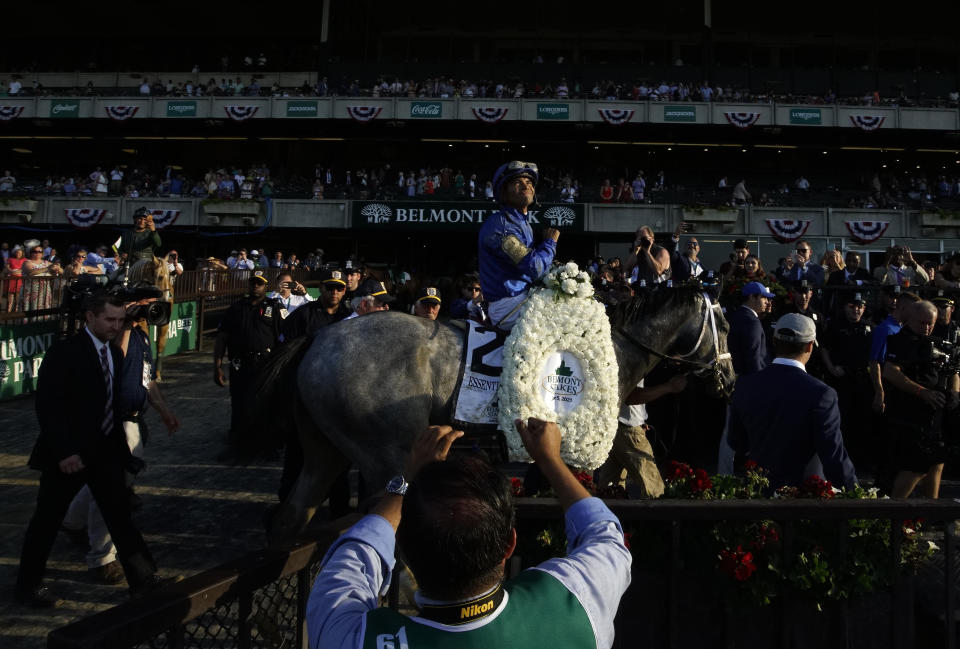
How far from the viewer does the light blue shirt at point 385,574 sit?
63.0 inches

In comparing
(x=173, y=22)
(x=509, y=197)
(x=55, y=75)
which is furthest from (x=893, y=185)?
(x=55, y=75)

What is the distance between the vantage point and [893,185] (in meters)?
36.0

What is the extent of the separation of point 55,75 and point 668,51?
35.7 m

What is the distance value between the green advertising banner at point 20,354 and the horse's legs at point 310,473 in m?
8.97

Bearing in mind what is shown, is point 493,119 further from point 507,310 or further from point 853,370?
point 507,310

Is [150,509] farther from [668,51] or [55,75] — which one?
[55,75]

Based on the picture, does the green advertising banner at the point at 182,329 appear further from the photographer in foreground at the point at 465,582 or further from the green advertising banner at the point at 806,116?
the green advertising banner at the point at 806,116

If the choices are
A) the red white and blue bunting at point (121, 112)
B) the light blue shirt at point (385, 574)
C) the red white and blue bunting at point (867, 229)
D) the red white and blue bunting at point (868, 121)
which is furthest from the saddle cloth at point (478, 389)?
the red white and blue bunting at point (121, 112)

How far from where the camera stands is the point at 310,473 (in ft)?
16.5

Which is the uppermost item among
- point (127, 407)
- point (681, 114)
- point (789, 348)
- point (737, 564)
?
point (681, 114)

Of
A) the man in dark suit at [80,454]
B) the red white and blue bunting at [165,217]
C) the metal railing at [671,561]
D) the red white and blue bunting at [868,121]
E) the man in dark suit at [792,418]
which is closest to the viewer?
the metal railing at [671,561]

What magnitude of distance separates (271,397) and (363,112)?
3319 cm

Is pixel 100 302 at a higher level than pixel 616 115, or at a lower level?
lower

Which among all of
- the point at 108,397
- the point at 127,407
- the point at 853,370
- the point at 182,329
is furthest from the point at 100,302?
the point at 182,329
